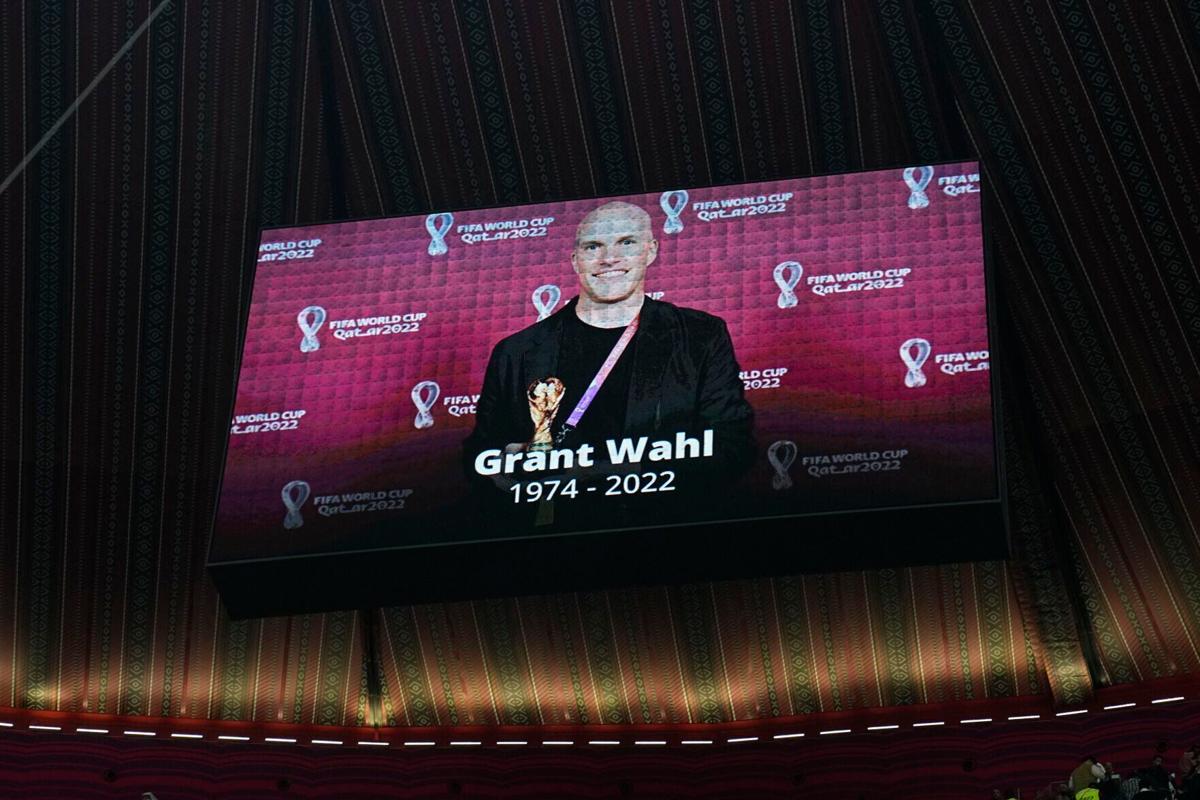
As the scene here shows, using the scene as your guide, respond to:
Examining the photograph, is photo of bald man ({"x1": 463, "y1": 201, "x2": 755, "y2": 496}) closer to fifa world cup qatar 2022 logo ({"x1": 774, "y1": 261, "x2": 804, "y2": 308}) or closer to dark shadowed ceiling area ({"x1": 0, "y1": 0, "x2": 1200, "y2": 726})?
fifa world cup qatar 2022 logo ({"x1": 774, "y1": 261, "x2": 804, "y2": 308})

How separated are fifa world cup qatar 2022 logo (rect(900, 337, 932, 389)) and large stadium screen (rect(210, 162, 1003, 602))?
1cm

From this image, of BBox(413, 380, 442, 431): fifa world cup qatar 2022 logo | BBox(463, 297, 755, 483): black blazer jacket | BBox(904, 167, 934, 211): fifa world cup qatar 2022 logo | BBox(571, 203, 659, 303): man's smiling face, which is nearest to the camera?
BBox(463, 297, 755, 483): black blazer jacket

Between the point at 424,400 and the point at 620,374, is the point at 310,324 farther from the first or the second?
the point at 620,374

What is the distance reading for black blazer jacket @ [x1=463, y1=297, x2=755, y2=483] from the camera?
8.15 meters

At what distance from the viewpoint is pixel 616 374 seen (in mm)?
8461

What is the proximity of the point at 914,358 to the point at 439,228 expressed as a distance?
8.18 ft

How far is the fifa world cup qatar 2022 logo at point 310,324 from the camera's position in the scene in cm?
882

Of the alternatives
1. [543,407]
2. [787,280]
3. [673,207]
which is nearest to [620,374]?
[543,407]

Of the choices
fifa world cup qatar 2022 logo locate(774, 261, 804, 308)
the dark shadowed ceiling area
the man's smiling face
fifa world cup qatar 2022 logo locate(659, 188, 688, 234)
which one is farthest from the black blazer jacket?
the dark shadowed ceiling area

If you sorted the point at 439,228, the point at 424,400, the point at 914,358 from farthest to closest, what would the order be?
the point at 439,228, the point at 424,400, the point at 914,358

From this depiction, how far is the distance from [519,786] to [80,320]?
3.75 metres

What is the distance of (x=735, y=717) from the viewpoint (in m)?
11.1

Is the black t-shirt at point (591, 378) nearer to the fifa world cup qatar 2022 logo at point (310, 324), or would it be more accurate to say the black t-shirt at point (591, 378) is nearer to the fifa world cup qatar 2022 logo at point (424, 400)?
the fifa world cup qatar 2022 logo at point (424, 400)

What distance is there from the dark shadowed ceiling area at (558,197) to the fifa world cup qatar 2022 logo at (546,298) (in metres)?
1.24
